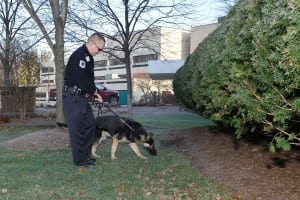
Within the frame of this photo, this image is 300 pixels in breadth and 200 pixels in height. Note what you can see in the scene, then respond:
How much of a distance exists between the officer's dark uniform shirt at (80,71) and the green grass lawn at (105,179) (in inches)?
53.7

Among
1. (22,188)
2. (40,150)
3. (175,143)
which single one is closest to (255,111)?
(22,188)

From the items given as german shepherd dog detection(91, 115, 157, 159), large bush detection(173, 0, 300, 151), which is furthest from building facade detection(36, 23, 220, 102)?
large bush detection(173, 0, 300, 151)

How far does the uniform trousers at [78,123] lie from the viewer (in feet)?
24.1

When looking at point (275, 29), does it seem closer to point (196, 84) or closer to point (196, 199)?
point (196, 199)

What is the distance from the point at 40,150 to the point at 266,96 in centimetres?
657

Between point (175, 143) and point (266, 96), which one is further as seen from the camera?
point (175, 143)

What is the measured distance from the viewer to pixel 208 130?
43.2 feet

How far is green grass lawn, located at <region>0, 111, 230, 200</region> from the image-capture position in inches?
222

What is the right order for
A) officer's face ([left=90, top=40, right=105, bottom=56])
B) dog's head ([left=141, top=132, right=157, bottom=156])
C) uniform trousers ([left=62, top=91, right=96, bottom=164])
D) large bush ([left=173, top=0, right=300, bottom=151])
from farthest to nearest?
dog's head ([left=141, top=132, right=157, bottom=156])
officer's face ([left=90, top=40, right=105, bottom=56])
uniform trousers ([left=62, top=91, right=96, bottom=164])
large bush ([left=173, top=0, right=300, bottom=151])

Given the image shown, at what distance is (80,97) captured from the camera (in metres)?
7.38

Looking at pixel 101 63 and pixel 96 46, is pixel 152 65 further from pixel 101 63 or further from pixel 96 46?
pixel 101 63

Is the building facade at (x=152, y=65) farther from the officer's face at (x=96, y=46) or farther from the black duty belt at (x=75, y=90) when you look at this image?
the black duty belt at (x=75, y=90)

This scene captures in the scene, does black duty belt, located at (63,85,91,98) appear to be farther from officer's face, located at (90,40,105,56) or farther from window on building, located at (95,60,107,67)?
window on building, located at (95,60,107,67)

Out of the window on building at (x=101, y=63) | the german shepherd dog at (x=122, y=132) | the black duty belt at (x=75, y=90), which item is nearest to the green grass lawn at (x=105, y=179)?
Answer: the german shepherd dog at (x=122, y=132)
